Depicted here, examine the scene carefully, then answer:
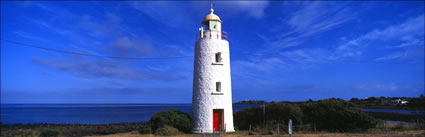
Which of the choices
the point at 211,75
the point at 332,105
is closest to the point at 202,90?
the point at 211,75

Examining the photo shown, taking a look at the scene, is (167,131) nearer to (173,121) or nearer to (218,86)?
(173,121)

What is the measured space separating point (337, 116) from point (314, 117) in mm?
1520

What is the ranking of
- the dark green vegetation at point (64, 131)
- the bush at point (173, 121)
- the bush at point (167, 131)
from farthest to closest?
the dark green vegetation at point (64, 131) → the bush at point (173, 121) → the bush at point (167, 131)

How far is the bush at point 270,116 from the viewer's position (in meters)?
20.1

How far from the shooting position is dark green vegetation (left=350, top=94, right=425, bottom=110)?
5794 cm

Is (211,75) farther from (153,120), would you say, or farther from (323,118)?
(323,118)

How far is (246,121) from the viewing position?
2177cm


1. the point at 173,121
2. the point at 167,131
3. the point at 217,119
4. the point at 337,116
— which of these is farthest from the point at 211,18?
the point at 337,116

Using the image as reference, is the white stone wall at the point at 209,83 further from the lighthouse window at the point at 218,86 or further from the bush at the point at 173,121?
the bush at the point at 173,121

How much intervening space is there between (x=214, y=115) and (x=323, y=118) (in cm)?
770

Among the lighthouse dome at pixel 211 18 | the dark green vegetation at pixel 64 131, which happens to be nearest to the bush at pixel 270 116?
the lighthouse dome at pixel 211 18

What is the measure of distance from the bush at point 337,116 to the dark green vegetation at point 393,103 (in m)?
46.8

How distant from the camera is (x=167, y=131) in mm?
17516

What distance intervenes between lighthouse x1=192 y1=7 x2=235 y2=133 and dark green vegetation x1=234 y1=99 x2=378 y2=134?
294 cm
